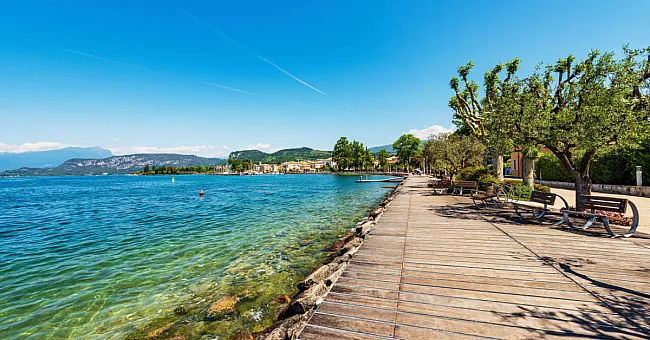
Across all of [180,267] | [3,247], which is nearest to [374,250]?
[180,267]

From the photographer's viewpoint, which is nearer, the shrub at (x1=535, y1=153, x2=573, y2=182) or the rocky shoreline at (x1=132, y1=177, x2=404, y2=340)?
the rocky shoreline at (x1=132, y1=177, x2=404, y2=340)

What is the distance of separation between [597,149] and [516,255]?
596 centimetres

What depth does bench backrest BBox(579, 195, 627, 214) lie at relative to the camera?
6.57 metres

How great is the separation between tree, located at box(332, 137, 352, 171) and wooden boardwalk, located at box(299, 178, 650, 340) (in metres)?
103

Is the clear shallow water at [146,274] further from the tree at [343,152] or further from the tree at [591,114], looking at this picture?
the tree at [343,152]

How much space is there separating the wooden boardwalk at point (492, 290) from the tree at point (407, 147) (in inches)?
3048

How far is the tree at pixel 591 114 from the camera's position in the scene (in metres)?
7.81

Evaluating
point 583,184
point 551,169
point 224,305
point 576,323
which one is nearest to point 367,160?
point 551,169

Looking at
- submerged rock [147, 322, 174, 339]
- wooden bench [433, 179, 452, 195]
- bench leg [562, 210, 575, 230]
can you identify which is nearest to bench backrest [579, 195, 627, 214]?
bench leg [562, 210, 575, 230]

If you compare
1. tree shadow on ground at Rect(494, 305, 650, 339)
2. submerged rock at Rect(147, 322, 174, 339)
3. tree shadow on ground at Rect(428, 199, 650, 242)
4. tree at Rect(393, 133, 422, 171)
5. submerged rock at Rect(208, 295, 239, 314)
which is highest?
tree at Rect(393, 133, 422, 171)

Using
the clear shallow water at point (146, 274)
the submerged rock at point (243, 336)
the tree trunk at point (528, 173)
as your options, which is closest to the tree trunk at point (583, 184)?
the tree trunk at point (528, 173)

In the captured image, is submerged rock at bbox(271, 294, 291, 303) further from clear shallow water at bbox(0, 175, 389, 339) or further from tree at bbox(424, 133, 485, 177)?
tree at bbox(424, 133, 485, 177)

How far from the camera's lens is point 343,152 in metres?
112

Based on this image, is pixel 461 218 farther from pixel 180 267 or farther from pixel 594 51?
pixel 180 267
